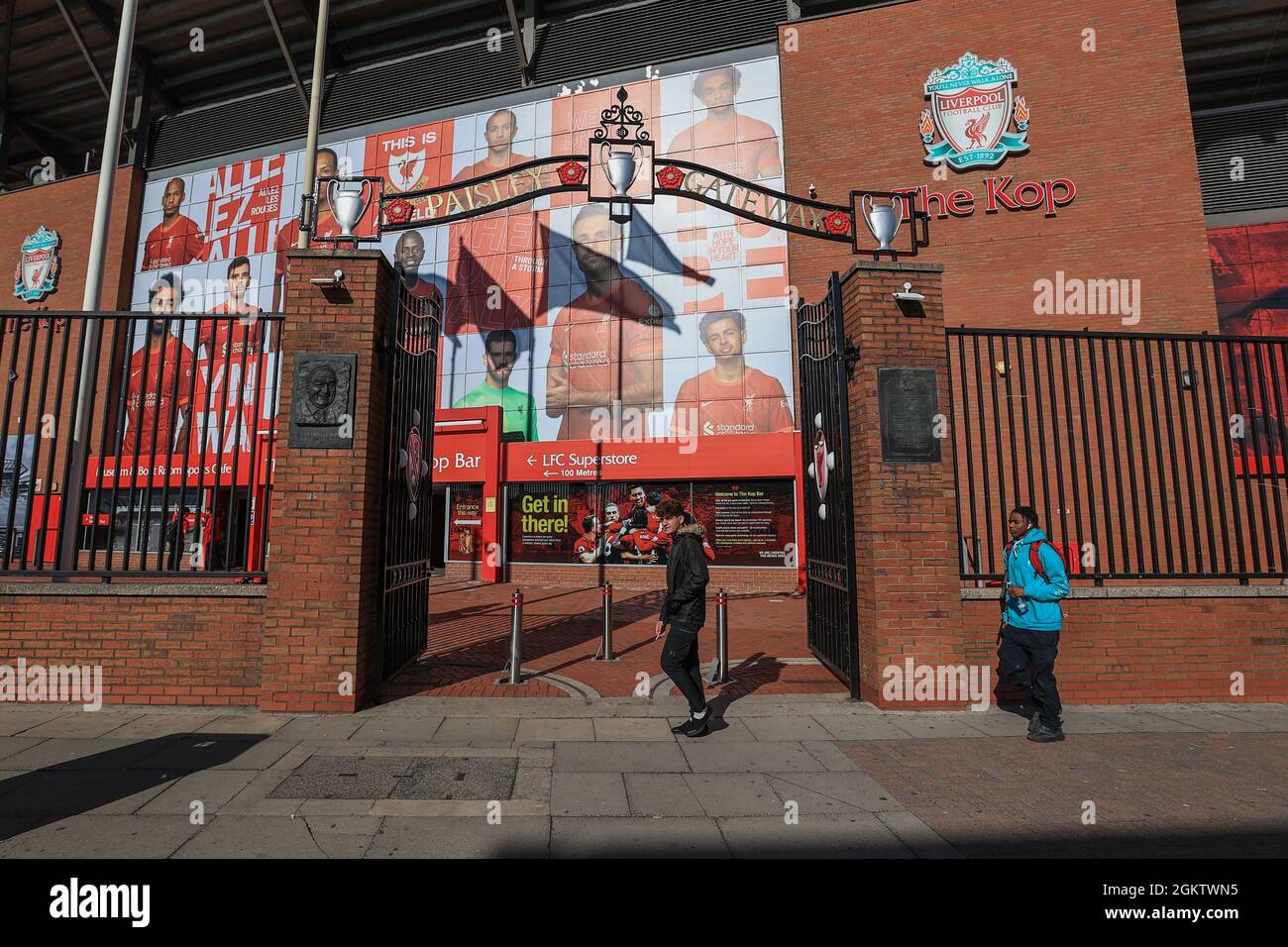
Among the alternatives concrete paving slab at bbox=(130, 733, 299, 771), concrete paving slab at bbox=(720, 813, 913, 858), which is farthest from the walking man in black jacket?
concrete paving slab at bbox=(130, 733, 299, 771)

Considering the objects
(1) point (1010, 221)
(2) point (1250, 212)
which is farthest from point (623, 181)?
(2) point (1250, 212)

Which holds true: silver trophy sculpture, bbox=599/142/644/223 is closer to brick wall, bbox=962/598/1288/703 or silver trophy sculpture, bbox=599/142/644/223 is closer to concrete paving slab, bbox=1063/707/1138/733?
brick wall, bbox=962/598/1288/703

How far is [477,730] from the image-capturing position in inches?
201

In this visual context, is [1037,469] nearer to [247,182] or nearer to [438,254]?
[438,254]

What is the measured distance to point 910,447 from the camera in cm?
593

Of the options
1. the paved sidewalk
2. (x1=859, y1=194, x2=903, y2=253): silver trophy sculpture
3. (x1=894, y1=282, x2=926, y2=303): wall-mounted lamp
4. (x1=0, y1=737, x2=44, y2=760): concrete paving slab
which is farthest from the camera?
(x1=859, y1=194, x2=903, y2=253): silver trophy sculpture

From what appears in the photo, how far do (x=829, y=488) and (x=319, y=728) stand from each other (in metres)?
5.47

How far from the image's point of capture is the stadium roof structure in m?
19.5

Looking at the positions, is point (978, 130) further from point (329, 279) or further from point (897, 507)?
point (329, 279)

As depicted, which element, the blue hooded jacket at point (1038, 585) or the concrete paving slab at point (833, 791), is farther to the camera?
the blue hooded jacket at point (1038, 585)

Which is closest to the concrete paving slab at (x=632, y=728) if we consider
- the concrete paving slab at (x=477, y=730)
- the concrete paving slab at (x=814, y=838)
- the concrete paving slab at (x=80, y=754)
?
the concrete paving slab at (x=477, y=730)

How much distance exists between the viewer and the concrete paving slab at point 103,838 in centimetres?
306

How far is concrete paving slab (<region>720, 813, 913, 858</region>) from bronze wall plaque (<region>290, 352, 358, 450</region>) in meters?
4.71

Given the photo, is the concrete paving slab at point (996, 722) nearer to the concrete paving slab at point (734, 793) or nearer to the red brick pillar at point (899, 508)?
the red brick pillar at point (899, 508)
